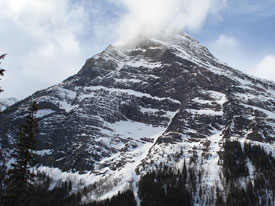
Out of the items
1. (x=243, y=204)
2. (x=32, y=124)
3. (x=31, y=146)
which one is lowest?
(x=243, y=204)

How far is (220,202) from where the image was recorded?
191m

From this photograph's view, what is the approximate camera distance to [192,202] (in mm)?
196875

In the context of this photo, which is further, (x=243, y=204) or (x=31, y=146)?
(x=243, y=204)

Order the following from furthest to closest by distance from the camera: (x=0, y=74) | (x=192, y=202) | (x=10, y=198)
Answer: (x=192, y=202) < (x=10, y=198) < (x=0, y=74)

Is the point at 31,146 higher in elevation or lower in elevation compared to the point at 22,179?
higher

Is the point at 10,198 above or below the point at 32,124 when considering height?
below

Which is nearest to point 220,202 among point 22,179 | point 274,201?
point 274,201

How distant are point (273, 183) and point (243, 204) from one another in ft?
87.5

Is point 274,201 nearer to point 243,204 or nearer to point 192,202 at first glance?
point 243,204

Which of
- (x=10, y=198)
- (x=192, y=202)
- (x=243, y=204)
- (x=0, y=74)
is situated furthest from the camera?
(x=192, y=202)

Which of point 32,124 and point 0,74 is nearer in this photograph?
point 0,74

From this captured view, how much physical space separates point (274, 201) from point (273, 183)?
14039 mm

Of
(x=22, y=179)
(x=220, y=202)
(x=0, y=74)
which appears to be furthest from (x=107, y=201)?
(x=0, y=74)

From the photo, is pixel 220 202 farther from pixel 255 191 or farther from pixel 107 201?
pixel 107 201
